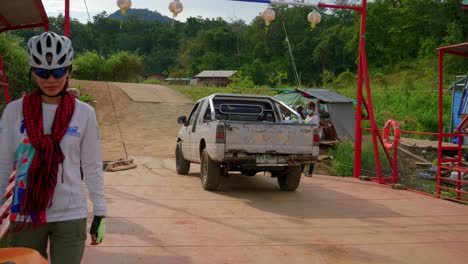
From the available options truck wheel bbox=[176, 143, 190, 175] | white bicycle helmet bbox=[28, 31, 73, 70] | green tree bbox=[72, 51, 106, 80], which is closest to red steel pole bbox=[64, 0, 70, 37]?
Result: truck wheel bbox=[176, 143, 190, 175]

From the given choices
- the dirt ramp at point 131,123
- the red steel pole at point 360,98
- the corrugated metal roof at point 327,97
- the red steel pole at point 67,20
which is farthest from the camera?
the corrugated metal roof at point 327,97

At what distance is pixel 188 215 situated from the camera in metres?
7.45

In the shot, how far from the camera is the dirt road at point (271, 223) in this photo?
18.3 feet

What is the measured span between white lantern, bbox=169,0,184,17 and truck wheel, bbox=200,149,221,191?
3.58 meters

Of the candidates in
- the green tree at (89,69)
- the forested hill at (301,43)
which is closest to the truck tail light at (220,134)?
the forested hill at (301,43)

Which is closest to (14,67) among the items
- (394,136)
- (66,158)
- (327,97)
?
(394,136)

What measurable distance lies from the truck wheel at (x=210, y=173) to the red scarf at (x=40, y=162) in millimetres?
6525

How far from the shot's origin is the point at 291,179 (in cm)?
998

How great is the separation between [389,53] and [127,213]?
52485mm

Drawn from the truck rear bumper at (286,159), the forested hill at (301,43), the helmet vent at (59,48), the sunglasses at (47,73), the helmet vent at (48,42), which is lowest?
the truck rear bumper at (286,159)

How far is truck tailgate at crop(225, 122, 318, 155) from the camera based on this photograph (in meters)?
8.98

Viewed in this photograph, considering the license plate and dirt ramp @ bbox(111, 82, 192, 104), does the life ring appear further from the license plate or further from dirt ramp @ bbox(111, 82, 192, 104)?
dirt ramp @ bbox(111, 82, 192, 104)

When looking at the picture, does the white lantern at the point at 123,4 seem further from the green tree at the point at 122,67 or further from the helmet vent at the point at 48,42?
the green tree at the point at 122,67

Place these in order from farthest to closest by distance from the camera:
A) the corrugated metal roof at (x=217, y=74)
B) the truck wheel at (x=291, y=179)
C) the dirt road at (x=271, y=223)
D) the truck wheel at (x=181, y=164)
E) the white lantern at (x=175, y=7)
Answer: the corrugated metal roof at (x=217, y=74), the truck wheel at (x=181, y=164), the white lantern at (x=175, y=7), the truck wheel at (x=291, y=179), the dirt road at (x=271, y=223)
